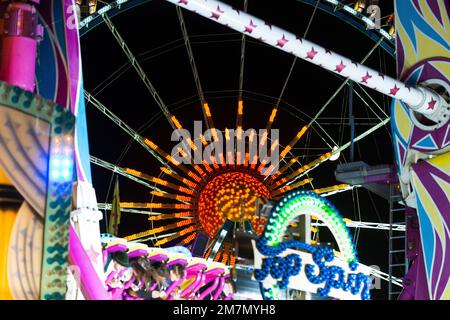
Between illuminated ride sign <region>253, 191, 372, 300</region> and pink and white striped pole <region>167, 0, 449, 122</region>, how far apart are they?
2098 mm

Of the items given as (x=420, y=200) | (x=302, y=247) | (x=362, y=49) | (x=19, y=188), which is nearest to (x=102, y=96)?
(x=362, y=49)

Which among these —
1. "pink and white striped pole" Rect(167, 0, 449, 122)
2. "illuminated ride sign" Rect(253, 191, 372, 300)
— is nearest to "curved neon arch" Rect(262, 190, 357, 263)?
"illuminated ride sign" Rect(253, 191, 372, 300)

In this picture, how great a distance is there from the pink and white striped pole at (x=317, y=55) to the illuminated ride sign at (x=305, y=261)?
2.10 meters

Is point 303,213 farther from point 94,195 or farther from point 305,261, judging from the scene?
point 94,195

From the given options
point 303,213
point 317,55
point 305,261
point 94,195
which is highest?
point 317,55

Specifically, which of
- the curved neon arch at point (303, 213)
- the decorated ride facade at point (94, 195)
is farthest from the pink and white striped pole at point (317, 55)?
the curved neon arch at point (303, 213)

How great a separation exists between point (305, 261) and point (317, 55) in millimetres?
3102

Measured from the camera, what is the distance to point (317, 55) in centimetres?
1320

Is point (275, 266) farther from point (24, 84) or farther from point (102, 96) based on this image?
point (102, 96)

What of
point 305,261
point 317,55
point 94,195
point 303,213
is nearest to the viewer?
point 94,195

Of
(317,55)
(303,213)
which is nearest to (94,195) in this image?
(303,213)

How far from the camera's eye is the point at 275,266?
37.3 ft

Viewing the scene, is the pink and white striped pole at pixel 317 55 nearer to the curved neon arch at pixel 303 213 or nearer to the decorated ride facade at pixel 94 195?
the decorated ride facade at pixel 94 195
